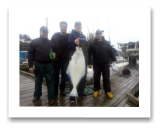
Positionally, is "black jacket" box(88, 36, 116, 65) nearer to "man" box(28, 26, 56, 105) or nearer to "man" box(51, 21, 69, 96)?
"man" box(51, 21, 69, 96)

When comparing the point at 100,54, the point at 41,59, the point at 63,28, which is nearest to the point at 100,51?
the point at 100,54

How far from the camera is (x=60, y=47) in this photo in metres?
2.77

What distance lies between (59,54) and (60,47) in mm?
205

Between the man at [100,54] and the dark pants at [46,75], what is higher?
the man at [100,54]

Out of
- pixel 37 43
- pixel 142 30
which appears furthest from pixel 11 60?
pixel 142 30

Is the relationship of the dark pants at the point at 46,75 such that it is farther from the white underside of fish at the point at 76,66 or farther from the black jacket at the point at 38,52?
the white underside of fish at the point at 76,66

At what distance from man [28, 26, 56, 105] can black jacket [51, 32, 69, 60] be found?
0.19 m

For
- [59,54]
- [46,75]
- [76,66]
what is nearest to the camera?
[76,66]

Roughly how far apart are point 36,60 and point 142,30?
2687mm

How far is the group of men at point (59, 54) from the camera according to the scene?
243 cm

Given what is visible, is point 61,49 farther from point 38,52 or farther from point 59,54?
point 38,52

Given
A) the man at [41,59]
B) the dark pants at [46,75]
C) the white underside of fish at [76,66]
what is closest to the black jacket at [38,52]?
the man at [41,59]

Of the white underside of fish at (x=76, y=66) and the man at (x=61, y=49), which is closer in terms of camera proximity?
the white underside of fish at (x=76, y=66)

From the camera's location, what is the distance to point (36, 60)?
243 cm
